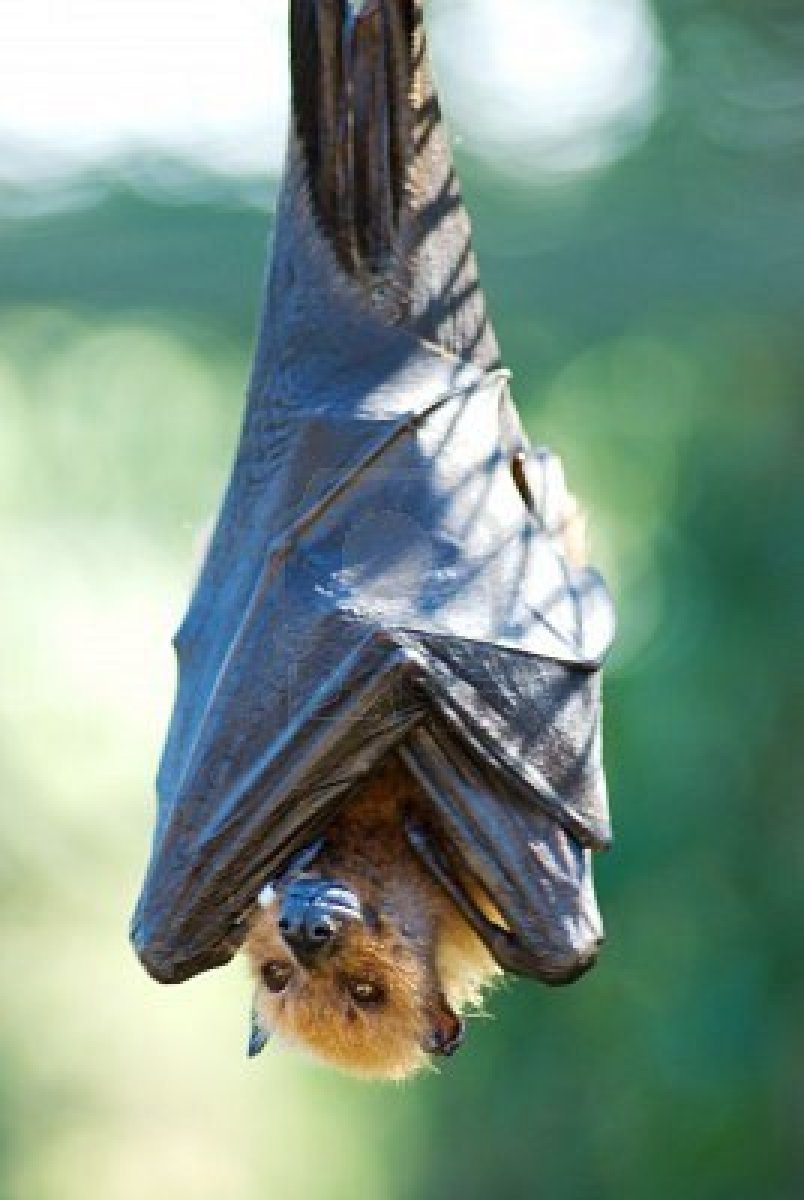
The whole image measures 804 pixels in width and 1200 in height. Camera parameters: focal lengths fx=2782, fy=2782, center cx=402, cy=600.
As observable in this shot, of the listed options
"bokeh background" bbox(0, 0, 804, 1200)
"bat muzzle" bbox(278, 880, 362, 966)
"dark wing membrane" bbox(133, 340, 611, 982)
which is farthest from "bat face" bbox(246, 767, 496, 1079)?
"bokeh background" bbox(0, 0, 804, 1200)

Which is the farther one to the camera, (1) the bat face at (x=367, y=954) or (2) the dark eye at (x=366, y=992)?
(2) the dark eye at (x=366, y=992)

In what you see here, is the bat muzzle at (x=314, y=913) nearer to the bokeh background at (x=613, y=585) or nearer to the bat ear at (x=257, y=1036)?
the bat ear at (x=257, y=1036)

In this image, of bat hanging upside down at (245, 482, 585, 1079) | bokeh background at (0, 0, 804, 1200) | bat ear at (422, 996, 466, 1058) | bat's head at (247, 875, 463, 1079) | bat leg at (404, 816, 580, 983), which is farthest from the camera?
bokeh background at (0, 0, 804, 1200)

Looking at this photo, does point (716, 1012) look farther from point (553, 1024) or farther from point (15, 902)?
point (15, 902)

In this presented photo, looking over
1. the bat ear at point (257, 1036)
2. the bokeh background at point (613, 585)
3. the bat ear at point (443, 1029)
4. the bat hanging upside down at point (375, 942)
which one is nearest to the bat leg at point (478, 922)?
the bat hanging upside down at point (375, 942)

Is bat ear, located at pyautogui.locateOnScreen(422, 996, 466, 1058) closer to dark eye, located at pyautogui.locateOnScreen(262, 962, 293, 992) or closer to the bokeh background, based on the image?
dark eye, located at pyautogui.locateOnScreen(262, 962, 293, 992)
